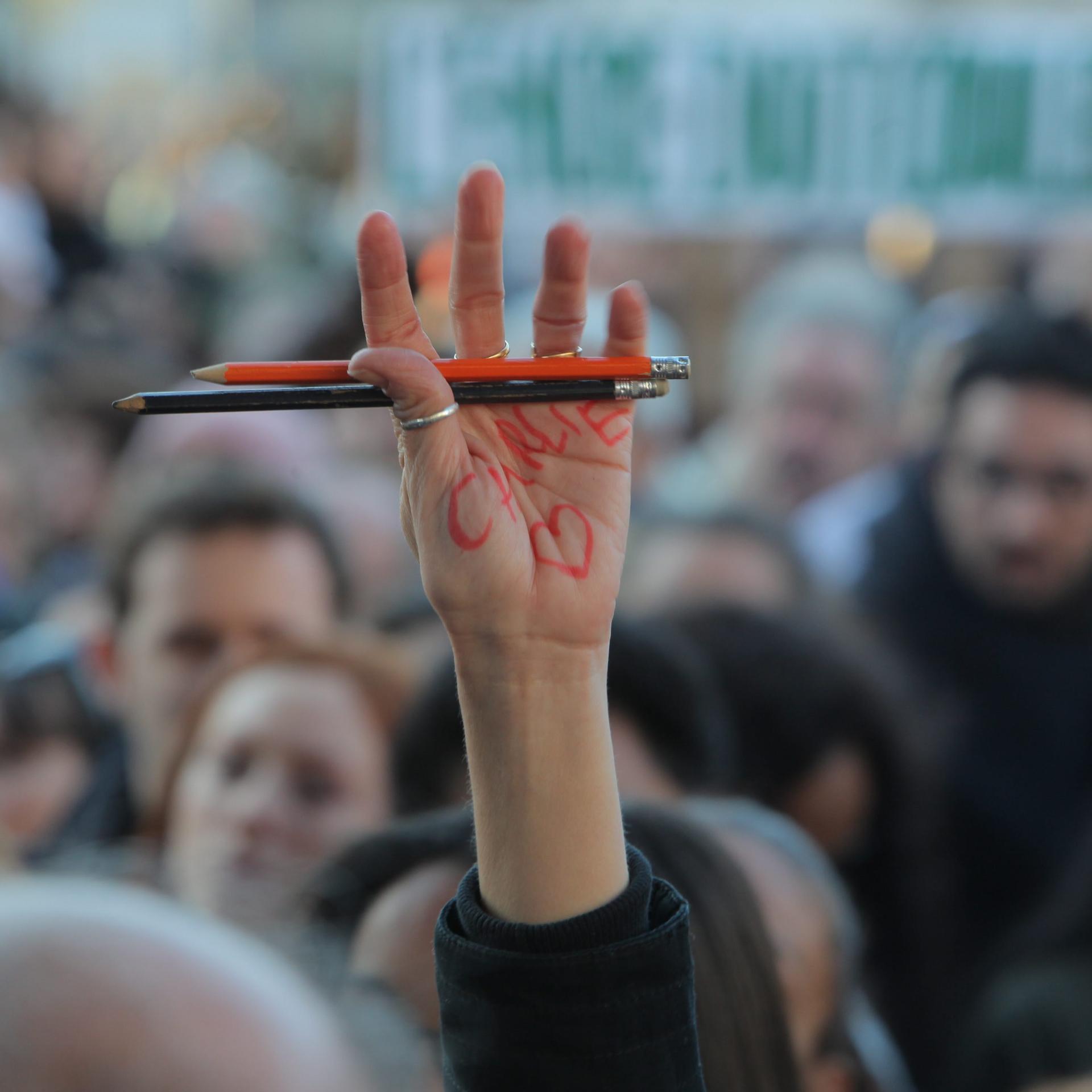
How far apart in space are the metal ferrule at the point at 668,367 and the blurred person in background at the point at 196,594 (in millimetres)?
1522

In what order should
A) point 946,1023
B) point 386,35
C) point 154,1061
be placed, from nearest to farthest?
point 154,1061 → point 946,1023 → point 386,35

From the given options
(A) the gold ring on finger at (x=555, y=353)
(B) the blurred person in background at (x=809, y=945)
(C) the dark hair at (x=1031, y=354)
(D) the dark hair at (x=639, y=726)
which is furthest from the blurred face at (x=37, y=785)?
(C) the dark hair at (x=1031, y=354)

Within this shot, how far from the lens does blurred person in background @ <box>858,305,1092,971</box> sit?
9.07ft

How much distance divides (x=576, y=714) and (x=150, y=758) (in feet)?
5.93

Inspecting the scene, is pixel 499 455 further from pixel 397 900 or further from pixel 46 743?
pixel 46 743

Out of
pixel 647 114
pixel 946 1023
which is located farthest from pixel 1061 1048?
pixel 647 114

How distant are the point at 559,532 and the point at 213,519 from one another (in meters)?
1.81

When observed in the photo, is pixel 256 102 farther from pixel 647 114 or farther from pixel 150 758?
pixel 150 758

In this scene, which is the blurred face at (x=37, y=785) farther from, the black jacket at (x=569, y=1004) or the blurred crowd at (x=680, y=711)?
the black jacket at (x=569, y=1004)

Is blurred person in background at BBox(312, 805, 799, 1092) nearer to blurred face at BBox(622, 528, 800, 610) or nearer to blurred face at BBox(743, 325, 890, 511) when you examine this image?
blurred face at BBox(622, 528, 800, 610)

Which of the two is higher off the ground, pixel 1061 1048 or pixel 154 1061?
pixel 154 1061

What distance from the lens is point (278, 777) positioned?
2221 millimetres

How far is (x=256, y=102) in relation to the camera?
1098 cm

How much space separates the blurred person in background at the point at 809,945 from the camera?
5.13ft
